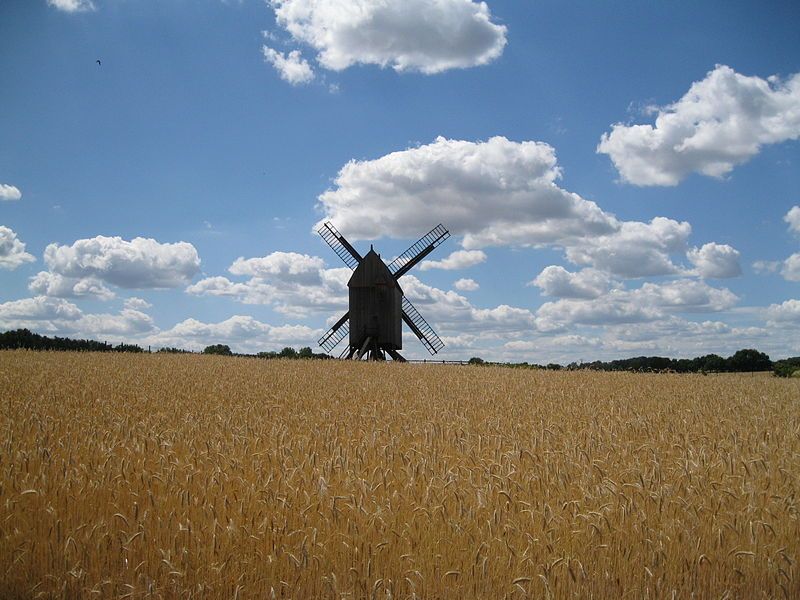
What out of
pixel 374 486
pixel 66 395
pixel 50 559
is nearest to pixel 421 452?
pixel 374 486

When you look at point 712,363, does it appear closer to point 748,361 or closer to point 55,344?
point 748,361

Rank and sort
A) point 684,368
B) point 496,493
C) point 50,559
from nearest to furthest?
point 50,559, point 496,493, point 684,368

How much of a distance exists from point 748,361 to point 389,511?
110ft

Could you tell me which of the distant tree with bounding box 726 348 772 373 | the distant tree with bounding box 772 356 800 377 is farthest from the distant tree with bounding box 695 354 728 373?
the distant tree with bounding box 772 356 800 377

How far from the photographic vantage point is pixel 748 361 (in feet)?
110

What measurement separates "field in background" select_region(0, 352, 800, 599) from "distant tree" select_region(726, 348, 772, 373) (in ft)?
87.1

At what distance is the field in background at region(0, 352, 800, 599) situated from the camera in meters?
4.84

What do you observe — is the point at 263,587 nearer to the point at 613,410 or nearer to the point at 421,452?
the point at 421,452

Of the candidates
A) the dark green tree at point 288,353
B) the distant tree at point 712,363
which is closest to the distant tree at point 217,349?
the dark green tree at point 288,353

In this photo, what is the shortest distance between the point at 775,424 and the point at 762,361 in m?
26.2

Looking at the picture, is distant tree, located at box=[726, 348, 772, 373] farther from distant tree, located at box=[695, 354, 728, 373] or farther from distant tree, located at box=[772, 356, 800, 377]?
distant tree, located at box=[772, 356, 800, 377]

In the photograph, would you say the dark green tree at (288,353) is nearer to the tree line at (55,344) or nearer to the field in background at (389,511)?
the tree line at (55,344)

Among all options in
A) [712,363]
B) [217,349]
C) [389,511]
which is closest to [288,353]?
[217,349]

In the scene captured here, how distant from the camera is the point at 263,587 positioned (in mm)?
4766
